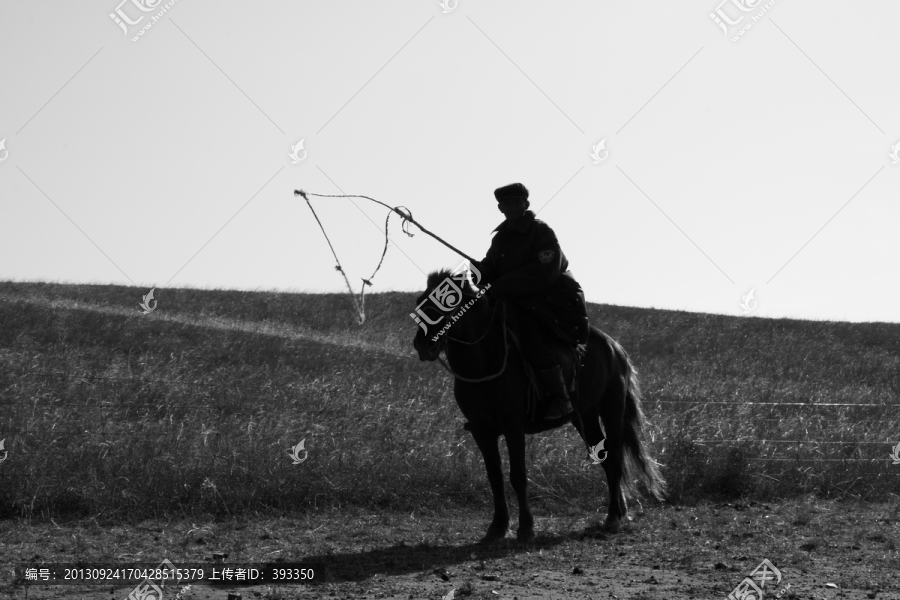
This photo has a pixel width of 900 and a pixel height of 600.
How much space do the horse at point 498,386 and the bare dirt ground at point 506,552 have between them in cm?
33

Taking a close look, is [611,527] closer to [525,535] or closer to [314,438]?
[525,535]

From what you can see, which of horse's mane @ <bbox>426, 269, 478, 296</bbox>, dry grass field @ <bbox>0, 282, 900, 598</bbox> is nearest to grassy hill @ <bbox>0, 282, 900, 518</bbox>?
dry grass field @ <bbox>0, 282, 900, 598</bbox>

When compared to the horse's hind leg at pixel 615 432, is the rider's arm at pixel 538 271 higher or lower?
higher

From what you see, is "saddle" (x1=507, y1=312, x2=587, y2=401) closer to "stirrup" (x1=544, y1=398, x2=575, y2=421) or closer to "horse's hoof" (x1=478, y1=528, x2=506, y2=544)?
"stirrup" (x1=544, y1=398, x2=575, y2=421)

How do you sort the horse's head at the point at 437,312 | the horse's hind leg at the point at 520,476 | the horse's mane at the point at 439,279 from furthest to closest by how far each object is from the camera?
the horse's hind leg at the point at 520,476, the horse's mane at the point at 439,279, the horse's head at the point at 437,312

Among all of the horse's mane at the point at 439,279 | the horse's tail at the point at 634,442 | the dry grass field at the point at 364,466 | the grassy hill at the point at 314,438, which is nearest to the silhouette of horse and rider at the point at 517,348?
the horse's mane at the point at 439,279

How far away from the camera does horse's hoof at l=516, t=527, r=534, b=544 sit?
6.68m

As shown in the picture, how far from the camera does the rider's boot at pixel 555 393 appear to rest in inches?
269

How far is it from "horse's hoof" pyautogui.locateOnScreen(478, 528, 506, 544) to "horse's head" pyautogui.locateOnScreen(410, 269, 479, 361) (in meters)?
1.52

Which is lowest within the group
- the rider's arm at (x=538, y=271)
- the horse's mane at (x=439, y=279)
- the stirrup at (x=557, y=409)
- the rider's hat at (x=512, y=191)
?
the stirrup at (x=557, y=409)

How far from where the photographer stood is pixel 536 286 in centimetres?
686

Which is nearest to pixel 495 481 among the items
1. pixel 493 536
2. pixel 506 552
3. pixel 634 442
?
pixel 493 536

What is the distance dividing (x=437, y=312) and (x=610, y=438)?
2.61 meters

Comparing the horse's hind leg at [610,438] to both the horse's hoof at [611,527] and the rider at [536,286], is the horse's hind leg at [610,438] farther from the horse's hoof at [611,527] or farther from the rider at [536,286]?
the rider at [536,286]
